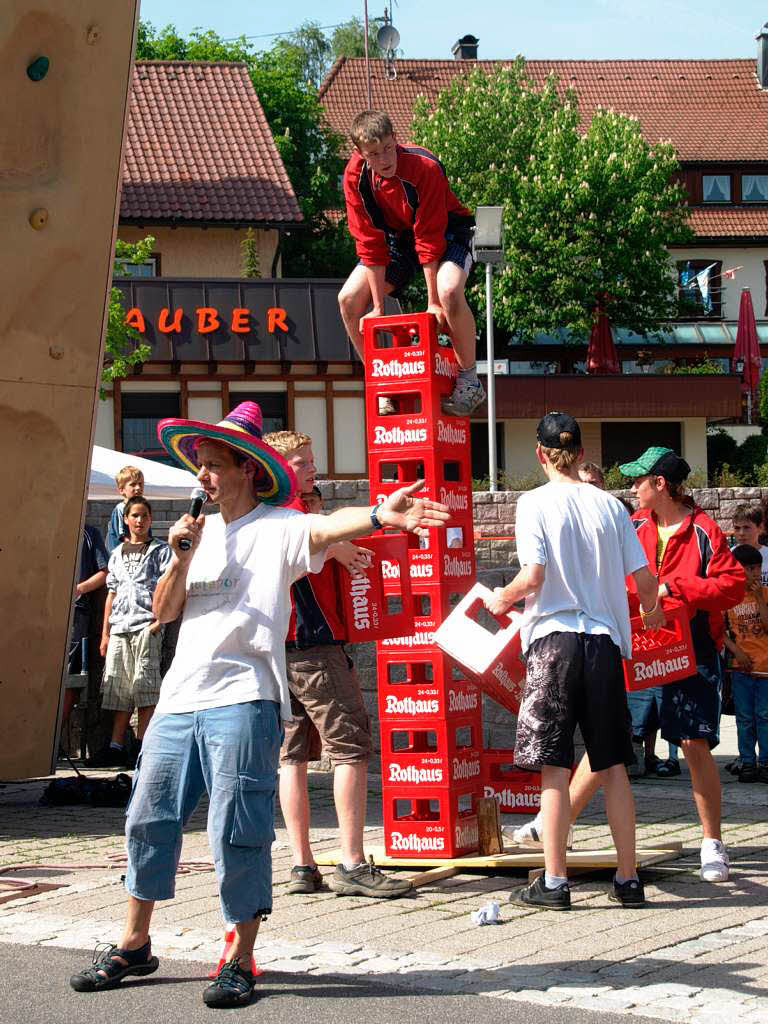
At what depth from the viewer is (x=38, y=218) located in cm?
896

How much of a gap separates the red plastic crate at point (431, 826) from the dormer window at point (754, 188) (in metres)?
54.7

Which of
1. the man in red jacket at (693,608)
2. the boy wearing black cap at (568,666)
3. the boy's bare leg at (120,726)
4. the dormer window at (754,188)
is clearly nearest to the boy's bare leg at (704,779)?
the man in red jacket at (693,608)

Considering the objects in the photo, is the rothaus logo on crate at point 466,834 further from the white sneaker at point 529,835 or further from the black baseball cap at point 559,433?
the black baseball cap at point 559,433

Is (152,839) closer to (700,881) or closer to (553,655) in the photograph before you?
(553,655)

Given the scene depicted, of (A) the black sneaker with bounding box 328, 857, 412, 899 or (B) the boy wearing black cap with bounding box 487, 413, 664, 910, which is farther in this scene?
(A) the black sneaker with bounding box 328, 857, 412, 899

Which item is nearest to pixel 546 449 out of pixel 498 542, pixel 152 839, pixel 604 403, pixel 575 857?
pixel 575 857

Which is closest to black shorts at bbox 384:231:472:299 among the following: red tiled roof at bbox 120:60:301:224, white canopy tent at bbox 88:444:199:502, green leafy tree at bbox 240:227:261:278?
white canopy tent at bbox 88:444:199:502

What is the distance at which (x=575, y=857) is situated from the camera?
294 inches

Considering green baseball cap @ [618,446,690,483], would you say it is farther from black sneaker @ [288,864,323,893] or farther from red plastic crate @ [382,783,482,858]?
black sneaker @ [288,864,323,893]

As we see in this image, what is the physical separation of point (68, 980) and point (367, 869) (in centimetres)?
187

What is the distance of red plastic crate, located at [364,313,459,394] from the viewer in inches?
311

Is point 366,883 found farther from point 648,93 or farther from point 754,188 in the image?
point 648,93

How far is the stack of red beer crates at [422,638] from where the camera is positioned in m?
7.86

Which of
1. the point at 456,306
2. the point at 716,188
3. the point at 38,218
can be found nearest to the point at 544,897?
the point at 456,306
